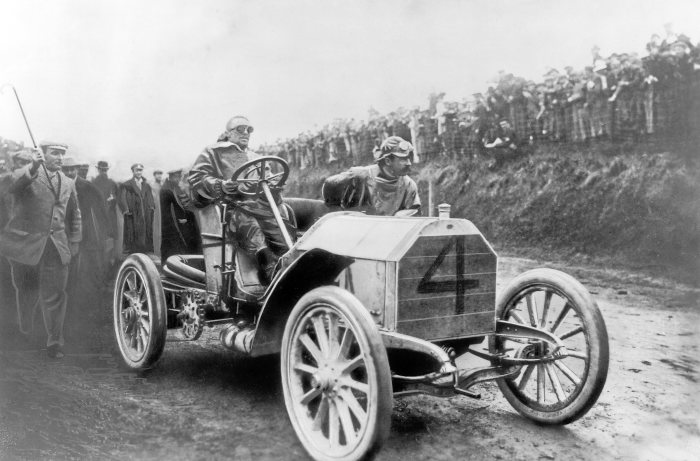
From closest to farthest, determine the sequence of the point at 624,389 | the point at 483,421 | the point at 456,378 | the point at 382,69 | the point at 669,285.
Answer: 1. the point at 456,378
2. the point at 483,421
3. the point at 624,389
4. the point at 382,69
5. the point at 669,285

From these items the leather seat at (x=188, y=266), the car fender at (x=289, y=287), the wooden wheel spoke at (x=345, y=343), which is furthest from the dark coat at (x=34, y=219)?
the wooden wheel spoke at (x=345, y=343)

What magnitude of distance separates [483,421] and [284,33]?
3484mm

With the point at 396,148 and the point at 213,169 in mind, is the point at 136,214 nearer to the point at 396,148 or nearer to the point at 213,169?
the point at 213,169

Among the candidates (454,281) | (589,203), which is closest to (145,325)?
(454,281)

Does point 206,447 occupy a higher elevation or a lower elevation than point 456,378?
lower

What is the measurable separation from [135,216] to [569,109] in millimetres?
7362

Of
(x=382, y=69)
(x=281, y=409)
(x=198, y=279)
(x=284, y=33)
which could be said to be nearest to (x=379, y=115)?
(x=382, y=69)

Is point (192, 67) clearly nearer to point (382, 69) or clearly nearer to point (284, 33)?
point (284, 33)

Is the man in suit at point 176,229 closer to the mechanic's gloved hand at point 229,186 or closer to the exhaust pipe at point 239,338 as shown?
the mechanic's gloved hand at point 229,186

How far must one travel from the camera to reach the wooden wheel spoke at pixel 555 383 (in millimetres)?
3615

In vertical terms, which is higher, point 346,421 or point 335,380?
point 335,380

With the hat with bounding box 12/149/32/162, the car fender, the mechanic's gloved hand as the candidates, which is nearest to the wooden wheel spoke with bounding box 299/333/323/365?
the car fender

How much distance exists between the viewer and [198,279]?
494 centimetres

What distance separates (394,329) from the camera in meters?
3.36
